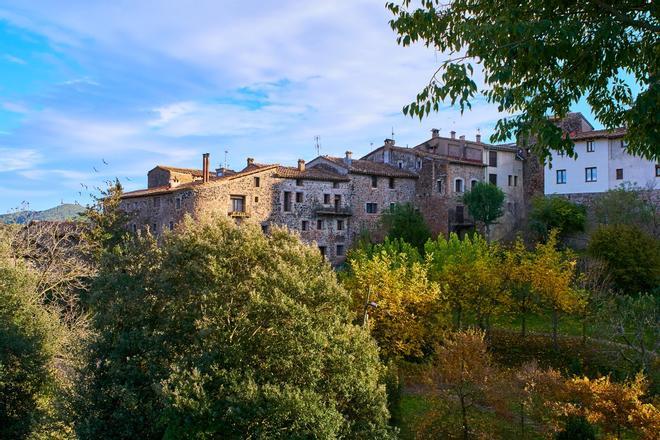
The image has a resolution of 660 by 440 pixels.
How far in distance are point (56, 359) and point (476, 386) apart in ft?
49.0

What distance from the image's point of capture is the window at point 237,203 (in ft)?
139

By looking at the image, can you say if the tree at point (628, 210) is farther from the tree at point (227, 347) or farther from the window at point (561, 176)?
the tree at point (227, 347)

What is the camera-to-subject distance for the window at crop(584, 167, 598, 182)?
4409cm

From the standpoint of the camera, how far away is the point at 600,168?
43781 mm

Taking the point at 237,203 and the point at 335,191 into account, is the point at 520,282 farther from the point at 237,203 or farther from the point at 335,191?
the point at 237,203

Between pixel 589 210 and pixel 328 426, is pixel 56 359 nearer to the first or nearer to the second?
pixel 328 426

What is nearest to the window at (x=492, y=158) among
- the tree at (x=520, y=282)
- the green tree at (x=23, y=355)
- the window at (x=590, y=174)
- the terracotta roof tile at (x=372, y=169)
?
the terracotta roof tile at (x=372, y=169)

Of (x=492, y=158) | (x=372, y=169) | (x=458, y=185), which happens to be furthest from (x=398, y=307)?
(x=492, y=158)

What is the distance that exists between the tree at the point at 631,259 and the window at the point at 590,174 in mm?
13492

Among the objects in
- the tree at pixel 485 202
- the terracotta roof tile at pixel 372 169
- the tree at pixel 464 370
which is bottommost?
the tree at pixel 464 370

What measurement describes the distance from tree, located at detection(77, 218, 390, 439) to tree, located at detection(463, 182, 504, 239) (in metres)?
32.1

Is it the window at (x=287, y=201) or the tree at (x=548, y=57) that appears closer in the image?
the tree at (x=548, y=57)

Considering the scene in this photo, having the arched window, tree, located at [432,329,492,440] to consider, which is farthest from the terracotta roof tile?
tree, located at [432,329,492,440]

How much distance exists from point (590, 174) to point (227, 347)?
39225 millimetres
